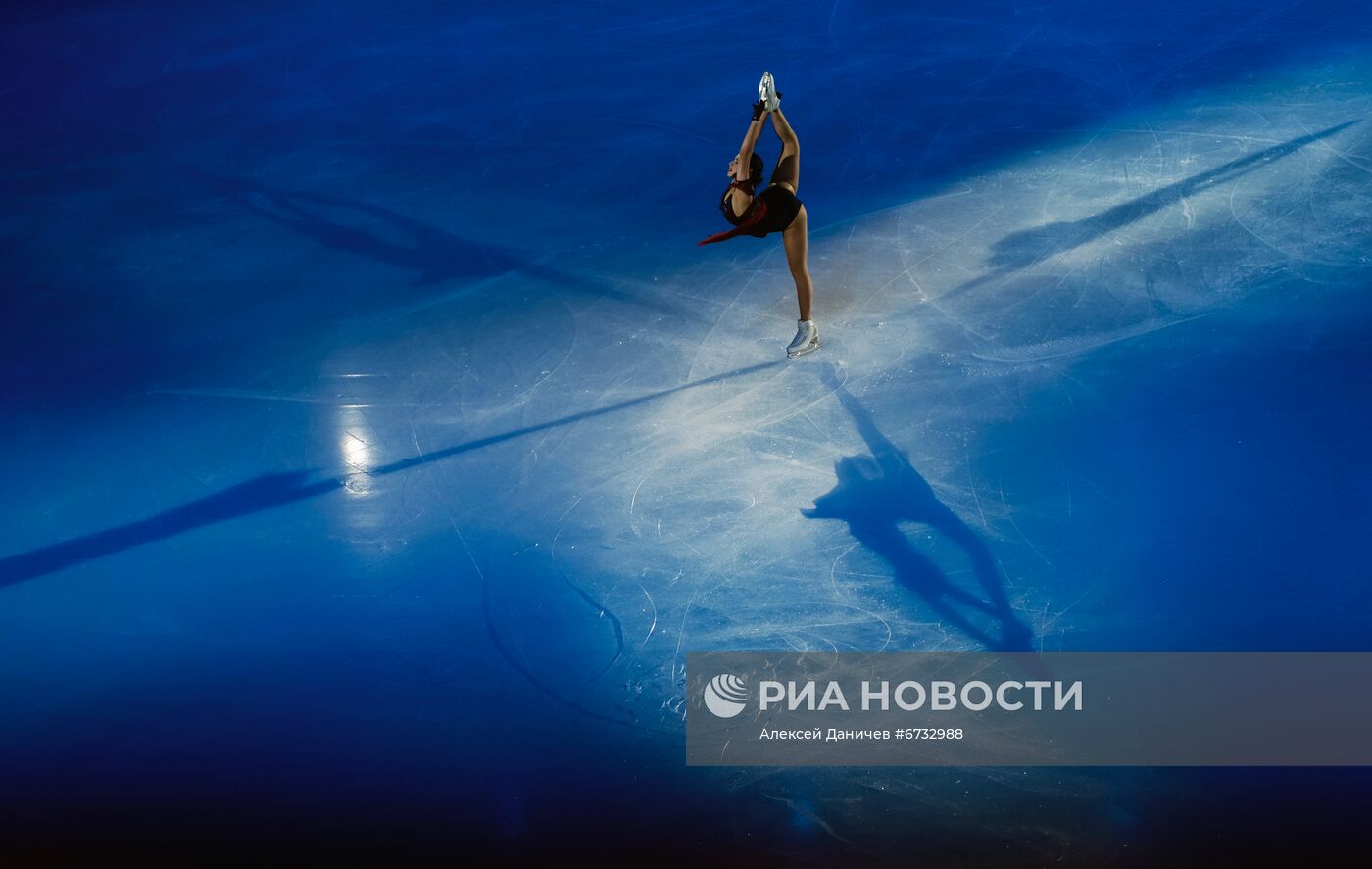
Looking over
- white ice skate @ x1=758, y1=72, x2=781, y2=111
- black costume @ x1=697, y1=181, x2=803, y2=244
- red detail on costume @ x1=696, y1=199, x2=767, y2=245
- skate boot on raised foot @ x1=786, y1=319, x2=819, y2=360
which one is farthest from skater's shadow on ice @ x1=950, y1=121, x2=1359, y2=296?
white ice skate @ x1=758, y1=72, x2=781, y2=111

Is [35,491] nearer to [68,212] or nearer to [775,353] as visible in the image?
[68,212]

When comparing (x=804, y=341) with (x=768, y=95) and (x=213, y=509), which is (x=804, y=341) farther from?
(x=213, y=509)

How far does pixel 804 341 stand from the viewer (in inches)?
245

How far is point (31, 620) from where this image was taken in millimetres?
5555

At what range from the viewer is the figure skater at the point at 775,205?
236 inches

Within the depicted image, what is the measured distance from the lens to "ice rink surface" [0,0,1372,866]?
482 centimetres

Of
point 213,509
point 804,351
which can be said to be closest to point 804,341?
point 804,351

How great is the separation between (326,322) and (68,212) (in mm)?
2151

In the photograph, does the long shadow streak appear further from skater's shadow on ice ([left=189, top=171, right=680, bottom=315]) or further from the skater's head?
the skater's head

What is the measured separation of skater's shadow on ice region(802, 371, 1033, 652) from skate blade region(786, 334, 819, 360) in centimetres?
40

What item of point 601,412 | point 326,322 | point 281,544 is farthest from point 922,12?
point 281,544

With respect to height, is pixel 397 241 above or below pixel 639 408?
above

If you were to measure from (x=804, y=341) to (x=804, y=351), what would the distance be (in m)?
0.05

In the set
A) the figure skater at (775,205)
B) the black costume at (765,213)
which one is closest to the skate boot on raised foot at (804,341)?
the figure skater at (775,205)
